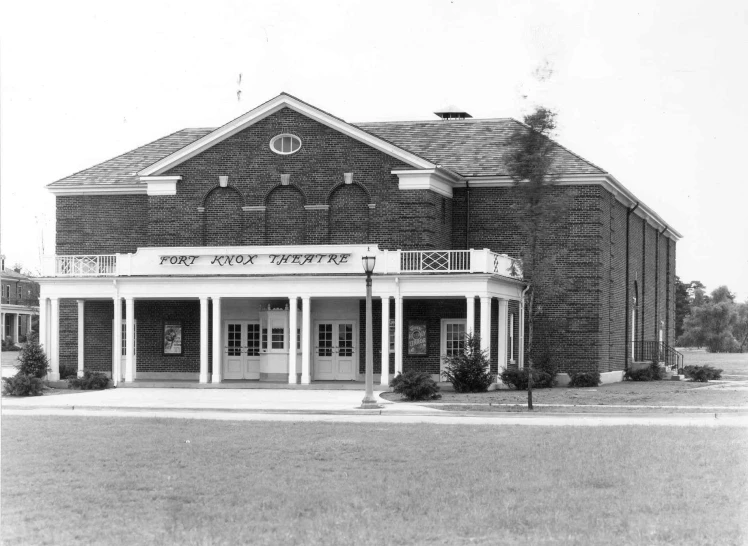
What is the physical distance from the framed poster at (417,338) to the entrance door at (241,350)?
17.4 feet

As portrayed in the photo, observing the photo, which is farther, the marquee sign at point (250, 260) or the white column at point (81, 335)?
the white column at point (81, 335)

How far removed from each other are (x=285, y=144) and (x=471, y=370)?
11.4 meters

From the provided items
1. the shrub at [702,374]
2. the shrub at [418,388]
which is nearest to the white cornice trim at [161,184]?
the shrub at [418,388]

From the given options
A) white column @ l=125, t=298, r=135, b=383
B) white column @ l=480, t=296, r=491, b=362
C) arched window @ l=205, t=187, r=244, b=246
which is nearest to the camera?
white column @ l=480, t=296, r=491, b=362

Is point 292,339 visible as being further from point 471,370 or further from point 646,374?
point 646,374

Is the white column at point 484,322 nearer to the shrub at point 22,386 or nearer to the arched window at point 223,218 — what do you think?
the arched window at point 223,218

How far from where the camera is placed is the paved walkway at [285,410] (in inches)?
976

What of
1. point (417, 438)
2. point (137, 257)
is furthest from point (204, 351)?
point (417, 438)

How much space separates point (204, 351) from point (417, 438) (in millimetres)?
19583

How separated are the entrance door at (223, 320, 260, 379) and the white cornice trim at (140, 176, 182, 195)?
5097 mm

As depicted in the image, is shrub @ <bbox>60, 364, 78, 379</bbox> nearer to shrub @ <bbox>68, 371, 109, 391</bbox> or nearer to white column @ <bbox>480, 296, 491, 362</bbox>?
shrub @ <bbox>68, 371, 109, 391</bbox>

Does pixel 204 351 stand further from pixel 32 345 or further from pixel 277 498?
pixel 277 498

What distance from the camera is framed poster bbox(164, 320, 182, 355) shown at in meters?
42.8

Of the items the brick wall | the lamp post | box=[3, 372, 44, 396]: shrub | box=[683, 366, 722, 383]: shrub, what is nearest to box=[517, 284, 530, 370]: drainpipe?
box=[683, 366, 722, 383]: shrub
